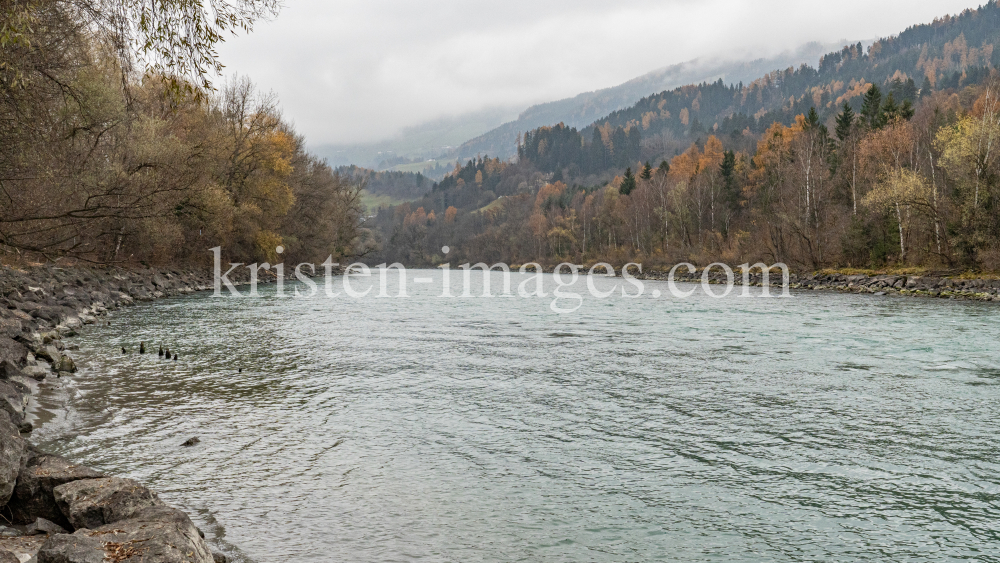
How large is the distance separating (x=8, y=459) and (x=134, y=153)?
26.2 m

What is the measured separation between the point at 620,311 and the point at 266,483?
28001mm

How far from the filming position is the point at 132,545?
213 inches

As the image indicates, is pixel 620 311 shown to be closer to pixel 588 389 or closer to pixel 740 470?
pixel 588 389

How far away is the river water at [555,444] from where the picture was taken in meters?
7.81

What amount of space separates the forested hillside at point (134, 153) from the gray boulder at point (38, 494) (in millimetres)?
2774

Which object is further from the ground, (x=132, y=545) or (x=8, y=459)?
(x=8, y=459)

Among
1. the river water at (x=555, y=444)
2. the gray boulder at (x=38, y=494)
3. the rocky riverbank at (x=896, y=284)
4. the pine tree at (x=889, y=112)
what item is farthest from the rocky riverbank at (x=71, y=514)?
the pine tree at (x=889, y=112)

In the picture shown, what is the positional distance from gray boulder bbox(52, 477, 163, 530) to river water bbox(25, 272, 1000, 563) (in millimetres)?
958

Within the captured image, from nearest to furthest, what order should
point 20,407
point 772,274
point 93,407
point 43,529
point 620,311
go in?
point 43,529 → point 20,407 → point 93,407 → point 620,311 → point 772,274

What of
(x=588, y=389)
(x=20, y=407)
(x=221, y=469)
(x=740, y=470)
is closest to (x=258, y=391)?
(x=20, y=407)

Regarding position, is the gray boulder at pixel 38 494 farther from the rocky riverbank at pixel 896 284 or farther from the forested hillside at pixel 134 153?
the rocky riverbank at pixel 896 284

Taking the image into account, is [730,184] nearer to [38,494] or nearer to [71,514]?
[38,494]

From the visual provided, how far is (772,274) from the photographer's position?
63.8 m

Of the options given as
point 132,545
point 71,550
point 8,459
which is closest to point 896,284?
point 132,545
